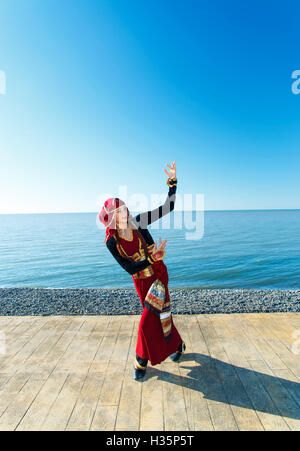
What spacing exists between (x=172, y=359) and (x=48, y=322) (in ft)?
8.87

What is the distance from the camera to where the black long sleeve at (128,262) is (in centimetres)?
360

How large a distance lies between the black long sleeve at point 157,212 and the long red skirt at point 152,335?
0.61 metres

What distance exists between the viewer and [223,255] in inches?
1070

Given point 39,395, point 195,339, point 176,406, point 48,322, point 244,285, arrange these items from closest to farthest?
point 176,406, point 39,395, point 195,339, point 48,322, point 244,285

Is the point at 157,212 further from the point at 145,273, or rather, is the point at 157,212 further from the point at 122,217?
the point at 145,273

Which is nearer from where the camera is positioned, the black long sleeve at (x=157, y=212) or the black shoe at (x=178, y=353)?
the black long sleeve at (x=157, y=212)

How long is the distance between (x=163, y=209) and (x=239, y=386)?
7.95 feet

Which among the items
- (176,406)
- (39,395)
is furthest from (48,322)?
(176,406)

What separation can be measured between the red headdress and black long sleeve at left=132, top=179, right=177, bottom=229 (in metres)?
0.36

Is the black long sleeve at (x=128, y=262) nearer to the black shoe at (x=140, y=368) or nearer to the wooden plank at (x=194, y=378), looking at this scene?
the black shoe at (x=140, y=368)

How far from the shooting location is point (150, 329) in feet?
12.3

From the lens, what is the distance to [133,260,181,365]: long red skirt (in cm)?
369

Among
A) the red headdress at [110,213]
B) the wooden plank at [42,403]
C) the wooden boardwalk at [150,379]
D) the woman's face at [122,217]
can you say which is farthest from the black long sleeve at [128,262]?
the wooden plank at [42,403]
